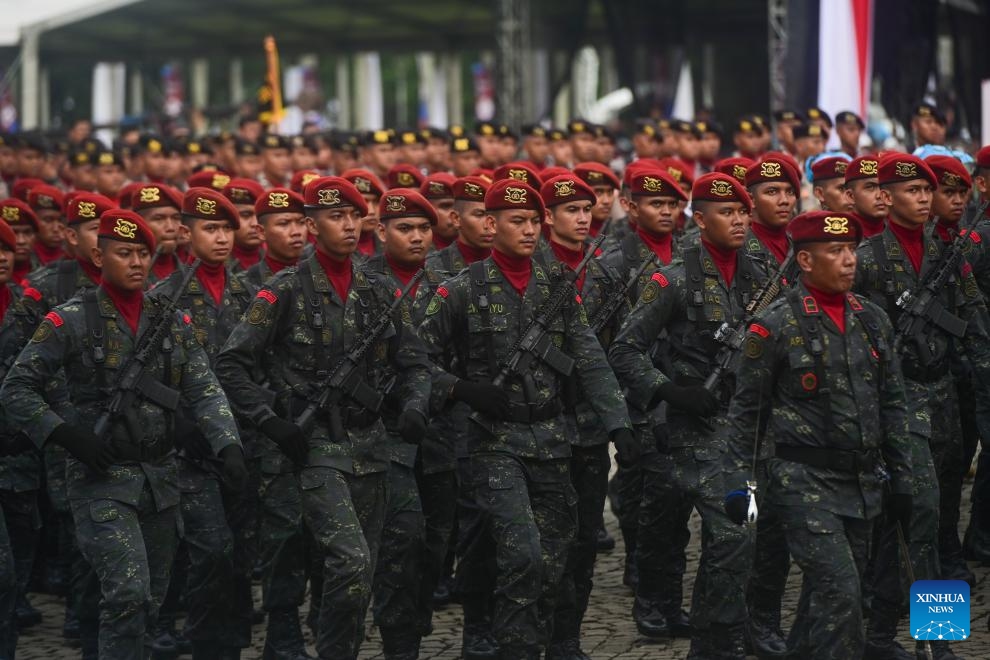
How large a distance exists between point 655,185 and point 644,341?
74.5 inches

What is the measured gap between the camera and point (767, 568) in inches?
356

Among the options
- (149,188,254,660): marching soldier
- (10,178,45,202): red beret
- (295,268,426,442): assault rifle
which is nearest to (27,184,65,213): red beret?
(10,178,45,202): red beret

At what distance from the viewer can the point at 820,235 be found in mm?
Answer: 7863

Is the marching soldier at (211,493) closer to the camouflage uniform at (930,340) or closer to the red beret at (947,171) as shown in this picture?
the camouflage uniform at (930,340)

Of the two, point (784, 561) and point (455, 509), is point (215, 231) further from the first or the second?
point (784, 561)

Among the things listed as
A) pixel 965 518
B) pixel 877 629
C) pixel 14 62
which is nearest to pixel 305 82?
pixel 14 62

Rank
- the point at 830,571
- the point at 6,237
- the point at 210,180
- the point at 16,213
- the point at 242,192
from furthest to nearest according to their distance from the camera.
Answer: the point at 210,180 < the point at 242,192 < the point at 16,213 < the point at 6,237 < the point at 830,571

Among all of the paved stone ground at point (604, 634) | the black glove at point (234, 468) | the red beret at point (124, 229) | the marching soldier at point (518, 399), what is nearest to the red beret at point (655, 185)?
the marching soldier at point (518, 399)

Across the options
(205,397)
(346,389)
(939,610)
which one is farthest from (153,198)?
(939,610)

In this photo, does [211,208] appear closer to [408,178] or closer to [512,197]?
[512,197]

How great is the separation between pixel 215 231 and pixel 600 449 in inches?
106

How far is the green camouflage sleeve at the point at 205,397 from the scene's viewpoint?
26.8 ft

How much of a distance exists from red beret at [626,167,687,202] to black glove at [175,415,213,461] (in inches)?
127

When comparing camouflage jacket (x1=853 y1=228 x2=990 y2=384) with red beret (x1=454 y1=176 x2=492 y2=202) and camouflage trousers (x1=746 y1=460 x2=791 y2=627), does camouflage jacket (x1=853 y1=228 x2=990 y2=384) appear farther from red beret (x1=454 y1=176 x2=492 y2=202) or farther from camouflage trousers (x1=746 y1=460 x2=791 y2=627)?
red beret (x1=454 y1=176 x2=492 y2=202)
